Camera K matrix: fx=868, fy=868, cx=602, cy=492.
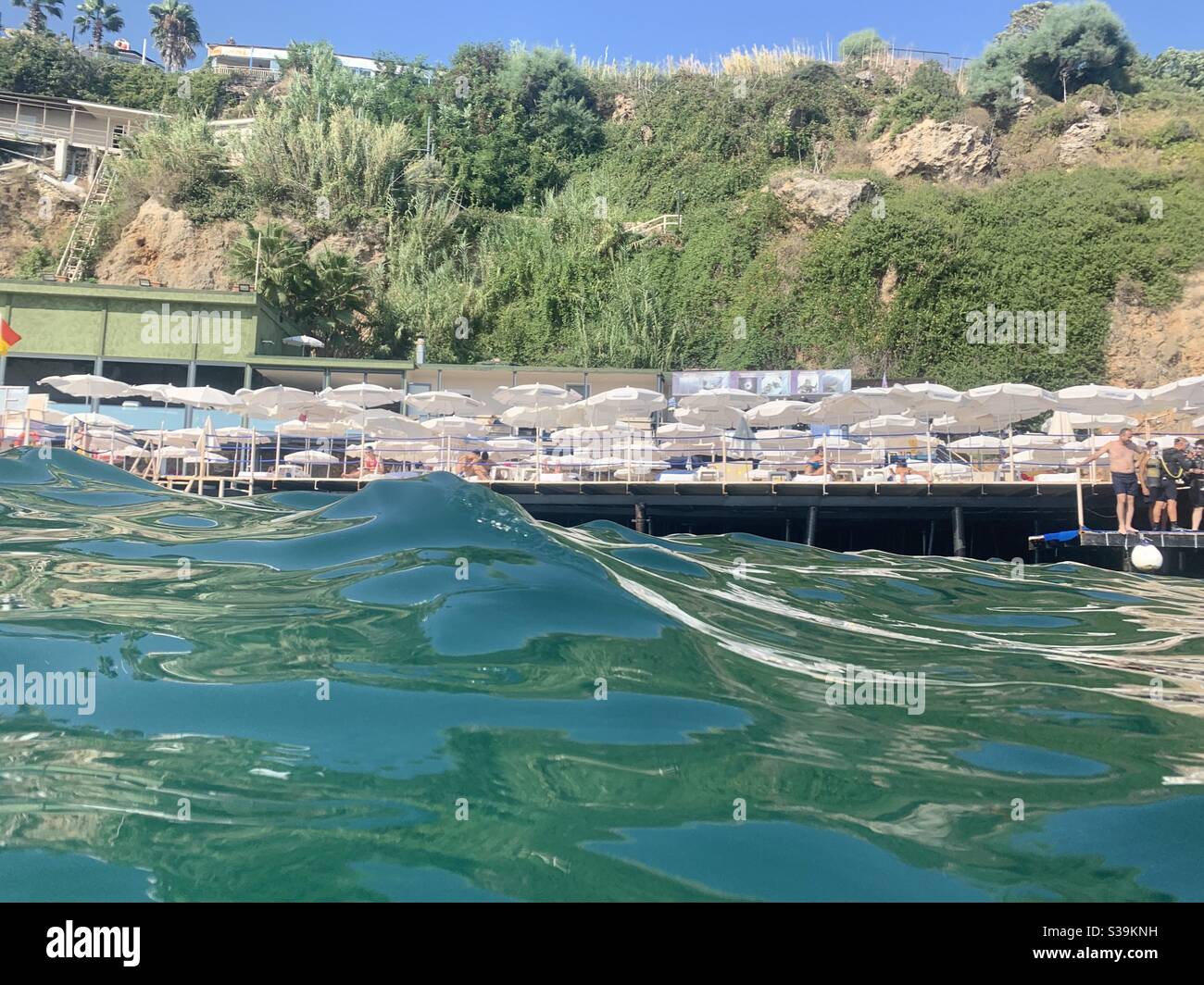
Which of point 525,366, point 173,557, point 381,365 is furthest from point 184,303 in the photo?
point 173,557

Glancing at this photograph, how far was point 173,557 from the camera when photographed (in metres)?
4.07

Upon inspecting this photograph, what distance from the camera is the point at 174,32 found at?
57.2 meters

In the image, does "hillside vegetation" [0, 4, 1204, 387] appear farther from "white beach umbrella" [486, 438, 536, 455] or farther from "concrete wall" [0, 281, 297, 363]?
"white beach umbrella" [486, 438, 536, 455]

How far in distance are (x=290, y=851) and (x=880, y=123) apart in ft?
124

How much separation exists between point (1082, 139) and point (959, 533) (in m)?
25.6

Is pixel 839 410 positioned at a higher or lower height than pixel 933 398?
lower

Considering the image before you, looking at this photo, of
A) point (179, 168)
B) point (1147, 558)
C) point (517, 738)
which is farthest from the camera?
point (179, 168)

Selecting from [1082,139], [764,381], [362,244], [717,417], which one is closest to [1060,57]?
[1082,139]

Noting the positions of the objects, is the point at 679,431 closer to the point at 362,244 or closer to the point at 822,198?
the point at 822,198

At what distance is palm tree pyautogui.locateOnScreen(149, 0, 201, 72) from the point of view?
186 ft

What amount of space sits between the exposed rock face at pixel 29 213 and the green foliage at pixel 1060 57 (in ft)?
121

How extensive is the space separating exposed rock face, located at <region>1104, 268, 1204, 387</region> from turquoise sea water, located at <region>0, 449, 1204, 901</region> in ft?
85.1

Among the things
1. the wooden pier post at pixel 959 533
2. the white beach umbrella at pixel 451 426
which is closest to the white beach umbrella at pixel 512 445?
the white beach umbrella at pixel 451 426

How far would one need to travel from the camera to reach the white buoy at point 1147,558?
35.7 feet
